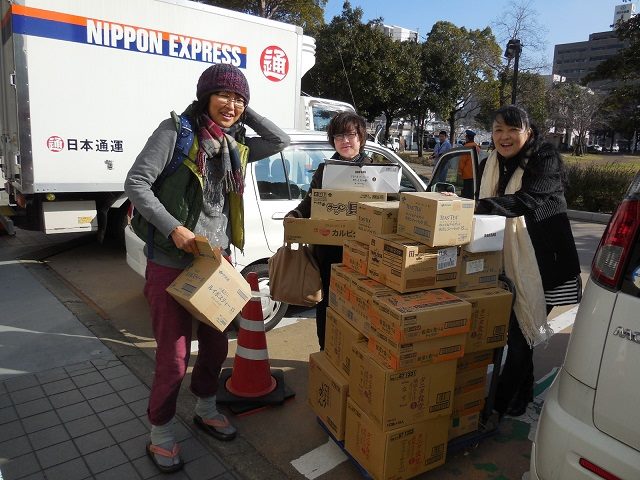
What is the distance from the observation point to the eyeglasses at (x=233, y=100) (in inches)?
93.5

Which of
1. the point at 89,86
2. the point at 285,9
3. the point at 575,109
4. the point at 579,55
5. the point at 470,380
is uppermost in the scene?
the point at 579,55

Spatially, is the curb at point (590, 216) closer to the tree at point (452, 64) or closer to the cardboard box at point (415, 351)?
the cardboard box at point (415, 351)

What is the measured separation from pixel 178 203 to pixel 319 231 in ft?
2.83

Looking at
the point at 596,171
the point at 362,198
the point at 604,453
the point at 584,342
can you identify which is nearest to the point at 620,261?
the point at 584,342

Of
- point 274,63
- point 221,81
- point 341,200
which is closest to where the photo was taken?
point 221,81

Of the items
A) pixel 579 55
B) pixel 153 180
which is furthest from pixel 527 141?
pixel 579 55

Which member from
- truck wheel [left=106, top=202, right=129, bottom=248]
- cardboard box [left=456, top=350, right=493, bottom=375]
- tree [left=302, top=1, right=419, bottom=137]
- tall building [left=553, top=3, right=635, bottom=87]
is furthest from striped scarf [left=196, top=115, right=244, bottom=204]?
tall building [left=553, top=3, right=635, bottom=87]

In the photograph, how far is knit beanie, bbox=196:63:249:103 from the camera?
2312 millimetres

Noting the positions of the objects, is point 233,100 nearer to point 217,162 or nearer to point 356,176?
point 217,162

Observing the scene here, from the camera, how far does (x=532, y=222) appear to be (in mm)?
2654

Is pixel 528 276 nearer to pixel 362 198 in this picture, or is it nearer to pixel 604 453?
pixel 362 198

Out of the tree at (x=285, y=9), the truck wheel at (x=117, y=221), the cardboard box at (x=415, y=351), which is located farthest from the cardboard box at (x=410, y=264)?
the tree at (x=285, y=9)

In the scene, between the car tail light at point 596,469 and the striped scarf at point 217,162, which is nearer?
the car tail light at point 596,469

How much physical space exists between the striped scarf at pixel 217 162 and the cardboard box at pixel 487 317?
4.13ft
